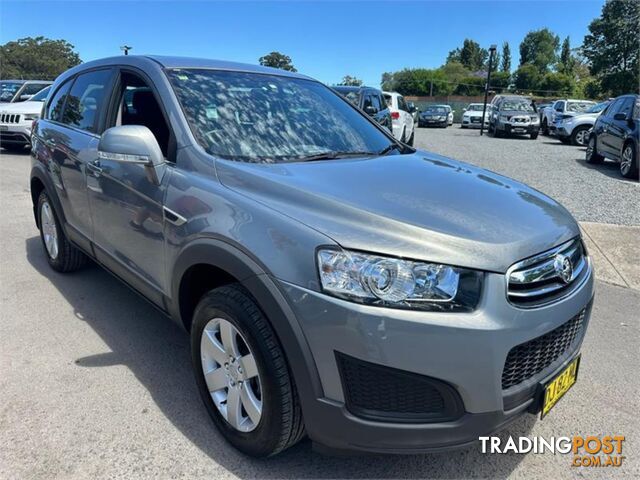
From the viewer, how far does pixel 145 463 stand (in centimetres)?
228

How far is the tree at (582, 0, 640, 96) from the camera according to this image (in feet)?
150

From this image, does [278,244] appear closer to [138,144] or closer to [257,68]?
[138,144]

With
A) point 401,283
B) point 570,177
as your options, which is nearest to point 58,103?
point 401,283

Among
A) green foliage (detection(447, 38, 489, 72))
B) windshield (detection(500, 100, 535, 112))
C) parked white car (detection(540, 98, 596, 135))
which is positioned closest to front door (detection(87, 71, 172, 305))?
parked white car (detection(540, 98, 596, 135))

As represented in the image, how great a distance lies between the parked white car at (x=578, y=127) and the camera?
1722 cm

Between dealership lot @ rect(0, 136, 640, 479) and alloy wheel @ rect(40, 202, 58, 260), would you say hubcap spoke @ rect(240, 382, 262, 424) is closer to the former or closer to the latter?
dealership lot @ rect(0, 136, 640, 479)

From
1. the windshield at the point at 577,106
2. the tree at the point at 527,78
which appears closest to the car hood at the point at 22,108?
the windshield at the point at 577,106

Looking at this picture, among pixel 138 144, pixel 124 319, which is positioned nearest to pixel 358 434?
pixel 138 144

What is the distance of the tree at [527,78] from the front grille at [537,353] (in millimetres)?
86236

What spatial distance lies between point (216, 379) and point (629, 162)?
33.9ft

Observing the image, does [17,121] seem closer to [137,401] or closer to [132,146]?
[132,146]

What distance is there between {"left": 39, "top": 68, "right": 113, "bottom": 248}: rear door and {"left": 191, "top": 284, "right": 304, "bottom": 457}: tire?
1.73 m

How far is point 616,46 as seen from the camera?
155ft

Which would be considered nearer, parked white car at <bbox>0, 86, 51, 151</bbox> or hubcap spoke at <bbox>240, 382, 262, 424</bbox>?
hubcap spoke at <bbox>240, 382, 262, 424</bbox>
